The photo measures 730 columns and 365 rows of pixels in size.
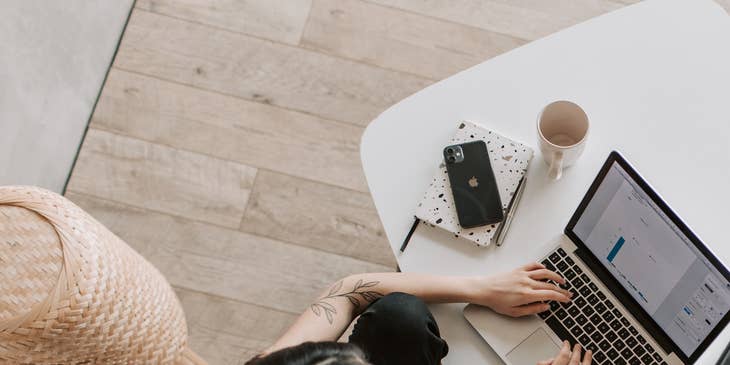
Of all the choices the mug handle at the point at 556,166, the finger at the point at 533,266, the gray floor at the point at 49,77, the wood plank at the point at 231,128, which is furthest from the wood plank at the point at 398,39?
the finger at the point at 533,266

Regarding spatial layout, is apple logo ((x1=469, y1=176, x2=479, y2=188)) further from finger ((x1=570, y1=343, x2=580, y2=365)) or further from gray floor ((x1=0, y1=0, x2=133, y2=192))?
gray floor ((x1=0, y1=0, x2=133, y2=192))

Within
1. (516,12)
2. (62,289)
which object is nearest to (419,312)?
(62,289)

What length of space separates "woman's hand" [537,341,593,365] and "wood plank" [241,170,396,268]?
797 mm

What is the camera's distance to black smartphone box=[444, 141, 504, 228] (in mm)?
1188

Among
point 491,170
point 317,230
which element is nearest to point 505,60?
point 491,170

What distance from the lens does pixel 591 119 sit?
4.09 feet

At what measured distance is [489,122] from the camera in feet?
4.15

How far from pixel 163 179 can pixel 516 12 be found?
3.86 ft

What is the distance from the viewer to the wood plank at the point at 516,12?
2.07 meters

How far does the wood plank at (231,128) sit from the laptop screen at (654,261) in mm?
937

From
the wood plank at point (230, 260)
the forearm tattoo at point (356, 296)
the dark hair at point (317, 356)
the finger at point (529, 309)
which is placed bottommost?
the wood plank at point (230, 260)

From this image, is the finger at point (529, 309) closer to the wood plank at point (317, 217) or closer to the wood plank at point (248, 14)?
the wood plank at point (317, 217)

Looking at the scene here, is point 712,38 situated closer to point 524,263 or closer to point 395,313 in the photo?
point 524,263

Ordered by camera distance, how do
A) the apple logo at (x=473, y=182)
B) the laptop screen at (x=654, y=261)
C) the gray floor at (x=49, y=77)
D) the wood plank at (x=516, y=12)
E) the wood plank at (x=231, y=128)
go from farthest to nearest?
the wood plank at (x=516, y=12) < the wood plank at (x=231, y=128) < the gray floor at (x=49, y=77) < the apple logo at (x=473, y=182) < the laptop screen at (x=654, y=261)
